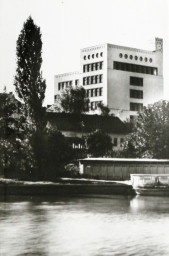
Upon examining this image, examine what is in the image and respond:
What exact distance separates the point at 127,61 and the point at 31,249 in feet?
46.7

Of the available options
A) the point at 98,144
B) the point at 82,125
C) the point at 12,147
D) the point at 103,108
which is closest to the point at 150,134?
the point at 103,108

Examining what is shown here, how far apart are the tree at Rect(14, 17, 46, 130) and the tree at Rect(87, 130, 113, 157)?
32.2 ft

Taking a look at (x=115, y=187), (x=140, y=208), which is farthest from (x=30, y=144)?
(x=140, y=208)

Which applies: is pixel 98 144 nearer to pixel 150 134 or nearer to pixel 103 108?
pixel 103 108

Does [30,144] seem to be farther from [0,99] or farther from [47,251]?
[47,251]

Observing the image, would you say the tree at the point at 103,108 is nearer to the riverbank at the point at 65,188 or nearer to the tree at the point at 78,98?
the tree at the point at 78,98

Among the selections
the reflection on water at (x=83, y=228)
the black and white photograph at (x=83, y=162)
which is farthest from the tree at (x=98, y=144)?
the reflection on water at (x=83, y=228)

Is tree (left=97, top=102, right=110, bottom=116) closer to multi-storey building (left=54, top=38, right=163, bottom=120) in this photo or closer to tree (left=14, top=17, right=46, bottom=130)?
multi-storey building (left=54, top=38, right=163, bottom=120)

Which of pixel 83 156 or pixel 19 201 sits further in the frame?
pixel 83 156

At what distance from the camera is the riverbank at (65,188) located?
21672mm

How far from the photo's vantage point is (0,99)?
71.2 feet

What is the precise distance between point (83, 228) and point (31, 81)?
10.3 metres

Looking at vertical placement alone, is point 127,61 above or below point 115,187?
above

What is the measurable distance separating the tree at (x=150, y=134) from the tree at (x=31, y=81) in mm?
4679
